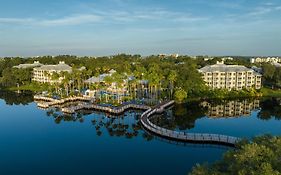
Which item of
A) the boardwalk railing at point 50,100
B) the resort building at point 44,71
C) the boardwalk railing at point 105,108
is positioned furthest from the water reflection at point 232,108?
the resort building at point 44,71

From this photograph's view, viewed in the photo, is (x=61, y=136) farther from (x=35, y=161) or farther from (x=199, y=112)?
(x=199, y=112)

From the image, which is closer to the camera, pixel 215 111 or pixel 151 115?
pixel 151 115

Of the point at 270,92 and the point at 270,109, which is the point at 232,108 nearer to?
→ the point at 270,109

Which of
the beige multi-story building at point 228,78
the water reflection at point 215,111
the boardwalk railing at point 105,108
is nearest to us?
the water reflection at point 215,111

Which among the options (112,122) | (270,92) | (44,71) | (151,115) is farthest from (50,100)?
(270,92)

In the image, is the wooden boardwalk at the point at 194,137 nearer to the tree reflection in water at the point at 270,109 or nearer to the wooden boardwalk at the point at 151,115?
the wooden boardwalk at the point at 151,115

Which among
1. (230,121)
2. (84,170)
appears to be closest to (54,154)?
(84,170)

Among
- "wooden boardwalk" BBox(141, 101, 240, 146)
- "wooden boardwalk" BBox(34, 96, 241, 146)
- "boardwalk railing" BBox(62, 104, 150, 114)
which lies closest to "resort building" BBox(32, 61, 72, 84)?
"wooden boardwalk" BBox(34, 96, 241, 146)

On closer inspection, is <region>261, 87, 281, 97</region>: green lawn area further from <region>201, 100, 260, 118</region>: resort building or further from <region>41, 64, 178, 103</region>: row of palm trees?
<region>41, 64, 178, 103</region>: row of palm trees
